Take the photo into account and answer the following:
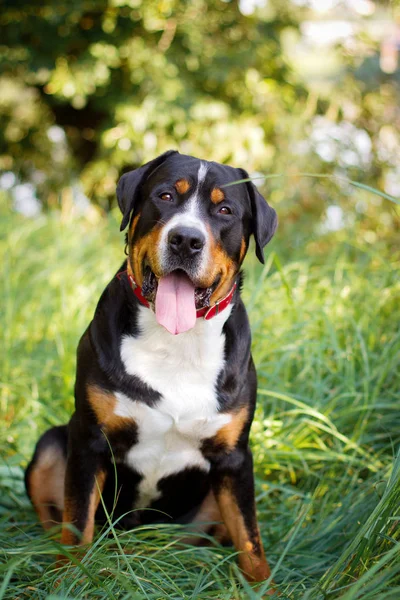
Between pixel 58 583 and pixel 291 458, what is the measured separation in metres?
1.57

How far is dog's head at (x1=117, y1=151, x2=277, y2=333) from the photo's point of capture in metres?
2.50

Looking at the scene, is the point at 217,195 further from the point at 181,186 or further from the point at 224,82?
the point at 224,82

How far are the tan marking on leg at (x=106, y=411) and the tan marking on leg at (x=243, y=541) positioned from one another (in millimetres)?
507

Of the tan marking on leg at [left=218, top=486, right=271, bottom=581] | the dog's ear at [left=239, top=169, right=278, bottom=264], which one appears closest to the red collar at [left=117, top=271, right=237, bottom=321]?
the dog's ear at [left=239, top=169, right=278, bottom=264]

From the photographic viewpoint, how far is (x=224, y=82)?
7.71m

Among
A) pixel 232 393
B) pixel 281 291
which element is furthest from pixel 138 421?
pixel 281 291

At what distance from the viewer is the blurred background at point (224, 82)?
21.8 ft

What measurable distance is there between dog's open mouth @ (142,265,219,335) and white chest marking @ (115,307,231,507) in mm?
117

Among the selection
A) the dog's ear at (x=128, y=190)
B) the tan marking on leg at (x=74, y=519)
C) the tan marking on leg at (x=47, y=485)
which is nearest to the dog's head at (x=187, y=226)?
the dog's ear at (x=128, y=190)

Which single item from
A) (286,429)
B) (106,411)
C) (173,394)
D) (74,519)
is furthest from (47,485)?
(286,429)

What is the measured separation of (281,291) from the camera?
4.52 metres

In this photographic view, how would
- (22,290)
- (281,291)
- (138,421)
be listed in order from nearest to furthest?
(138,421) < (281,291) < (22,290)

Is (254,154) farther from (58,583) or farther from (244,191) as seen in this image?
(58,583)

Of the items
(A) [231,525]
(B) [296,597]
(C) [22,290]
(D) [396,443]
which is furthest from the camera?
(C) [22,290]
